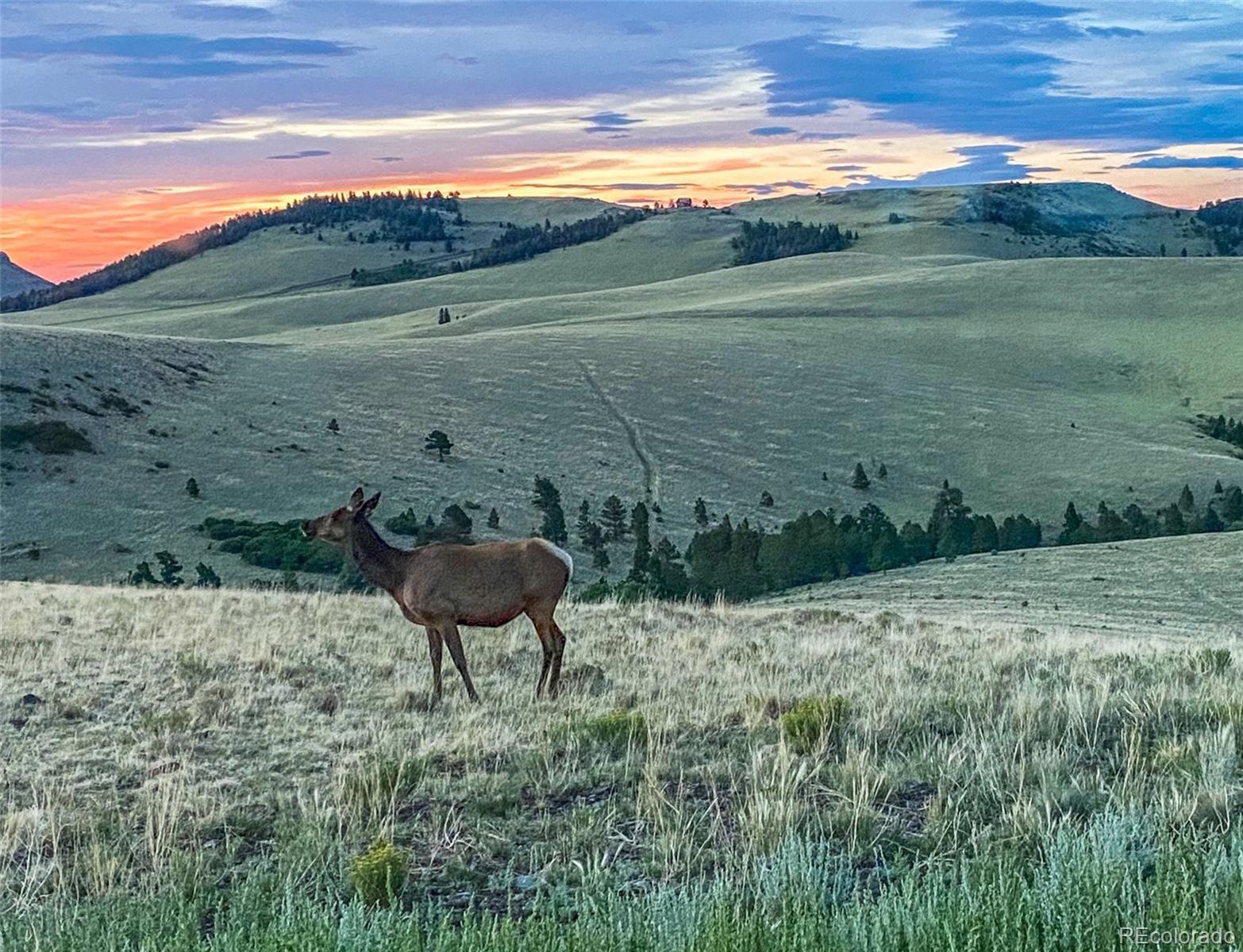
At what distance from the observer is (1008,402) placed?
76.6 m

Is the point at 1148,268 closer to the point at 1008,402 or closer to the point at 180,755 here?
the point at 1008,402

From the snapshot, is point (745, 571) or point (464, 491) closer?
point (745, 571)

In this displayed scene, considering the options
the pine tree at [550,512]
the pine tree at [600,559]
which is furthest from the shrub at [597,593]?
the pine tree at [550,512]

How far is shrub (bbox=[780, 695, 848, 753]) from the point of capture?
29.0ft

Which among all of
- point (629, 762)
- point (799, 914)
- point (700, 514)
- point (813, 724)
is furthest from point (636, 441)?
point (799, 914)

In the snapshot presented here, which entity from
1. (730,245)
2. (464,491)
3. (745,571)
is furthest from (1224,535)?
(730,245)

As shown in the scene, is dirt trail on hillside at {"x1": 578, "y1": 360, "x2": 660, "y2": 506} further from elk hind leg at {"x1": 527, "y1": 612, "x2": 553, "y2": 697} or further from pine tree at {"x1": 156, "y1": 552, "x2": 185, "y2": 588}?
elk hind leg at {"x1": 527, "y1": 612, "x2": 553, "y2": 697}

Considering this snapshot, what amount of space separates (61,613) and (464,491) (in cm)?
3551

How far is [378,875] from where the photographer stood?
21.1 ft

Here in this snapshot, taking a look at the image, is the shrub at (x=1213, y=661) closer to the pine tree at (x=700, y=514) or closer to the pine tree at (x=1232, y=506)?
the pine tree at (x=700, y=514)

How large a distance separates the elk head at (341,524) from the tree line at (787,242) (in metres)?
175

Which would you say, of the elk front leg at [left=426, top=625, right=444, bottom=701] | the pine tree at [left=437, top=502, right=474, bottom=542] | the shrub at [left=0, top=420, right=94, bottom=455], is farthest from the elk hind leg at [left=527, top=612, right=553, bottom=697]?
the shrub at [left=0, top=420, right=94, bottom=455]

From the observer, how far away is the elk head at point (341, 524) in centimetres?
1262

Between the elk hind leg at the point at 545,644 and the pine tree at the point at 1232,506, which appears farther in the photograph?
the pine tree at the point at 1232,506
